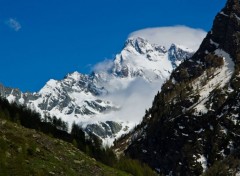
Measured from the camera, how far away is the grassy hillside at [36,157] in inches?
2037

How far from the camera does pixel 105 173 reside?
67.5 m

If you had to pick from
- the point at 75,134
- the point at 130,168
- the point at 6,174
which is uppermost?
the point at 75,134

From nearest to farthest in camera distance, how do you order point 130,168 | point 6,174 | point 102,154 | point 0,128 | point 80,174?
point 6,174 < point 80,174 < point 0,128 < point 130,168 < point 102,154

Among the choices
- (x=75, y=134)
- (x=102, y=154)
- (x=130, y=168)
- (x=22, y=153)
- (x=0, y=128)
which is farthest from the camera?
(x=75, y=134)

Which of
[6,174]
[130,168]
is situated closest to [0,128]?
[6,174]

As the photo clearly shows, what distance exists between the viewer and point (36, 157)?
5791 cm

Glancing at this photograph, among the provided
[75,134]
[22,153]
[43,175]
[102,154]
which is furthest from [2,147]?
[75,134]

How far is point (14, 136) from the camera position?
61.3m

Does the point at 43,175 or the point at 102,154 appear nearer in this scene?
the point at 43,175

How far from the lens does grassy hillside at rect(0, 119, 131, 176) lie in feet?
170

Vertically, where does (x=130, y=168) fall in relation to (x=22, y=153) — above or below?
above

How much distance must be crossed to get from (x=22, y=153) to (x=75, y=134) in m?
140

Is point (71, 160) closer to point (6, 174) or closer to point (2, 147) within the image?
point (2, 147)

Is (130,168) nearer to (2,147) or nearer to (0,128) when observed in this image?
(0,128)
